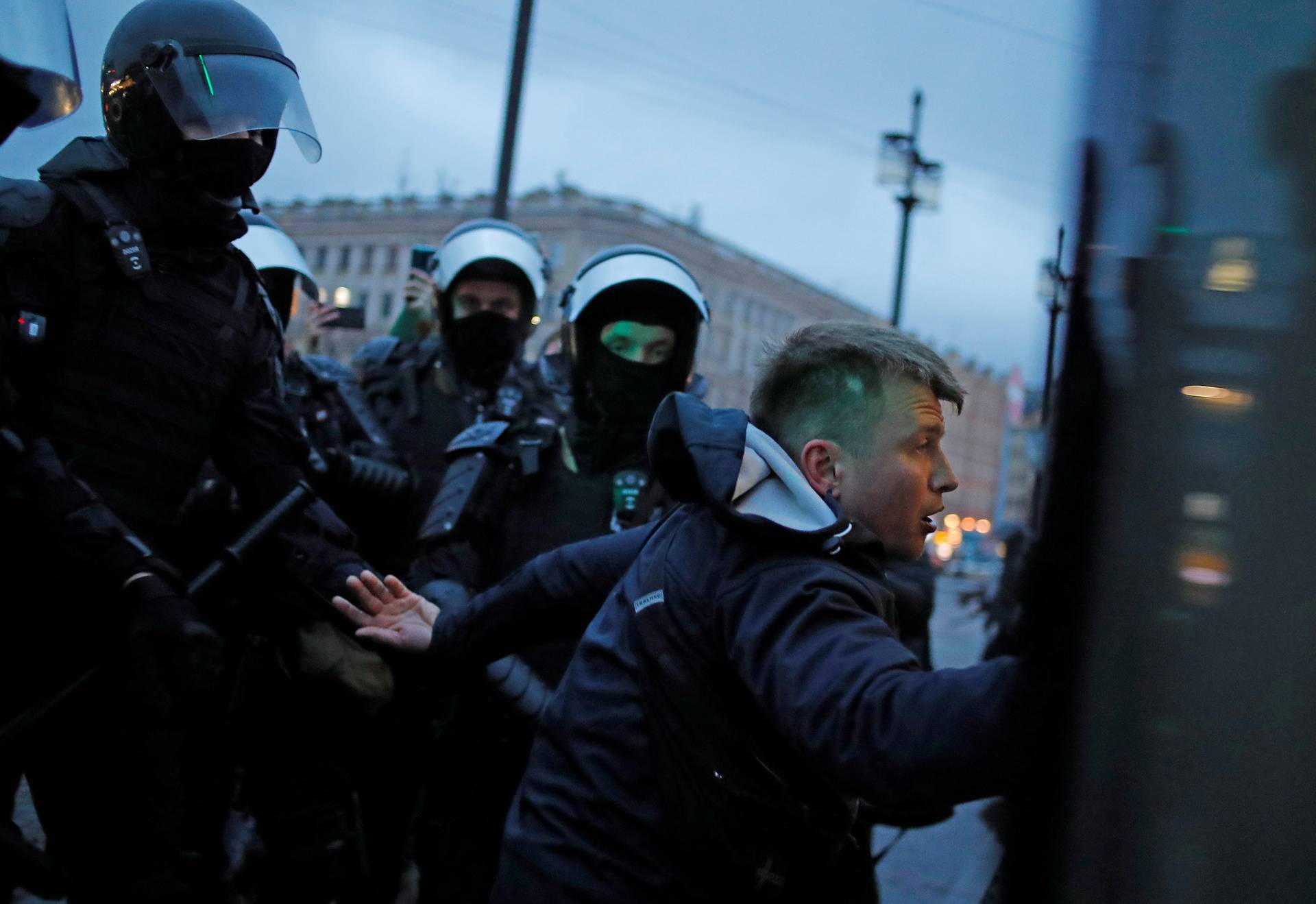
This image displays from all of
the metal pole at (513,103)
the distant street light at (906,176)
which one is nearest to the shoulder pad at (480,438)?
the metal pole at (513,103)

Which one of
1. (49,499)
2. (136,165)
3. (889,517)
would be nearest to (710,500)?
(889,517)

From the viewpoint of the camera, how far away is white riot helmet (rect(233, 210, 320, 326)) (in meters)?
4.02

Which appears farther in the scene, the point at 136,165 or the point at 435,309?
the point at 435,309

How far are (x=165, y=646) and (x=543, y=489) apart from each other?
3.37ft

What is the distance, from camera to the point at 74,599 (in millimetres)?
2273

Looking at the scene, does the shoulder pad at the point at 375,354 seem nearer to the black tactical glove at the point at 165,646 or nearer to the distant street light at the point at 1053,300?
the black tactical glove at the point at 165,646

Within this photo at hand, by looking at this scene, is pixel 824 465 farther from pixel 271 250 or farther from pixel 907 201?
pixel 907 201

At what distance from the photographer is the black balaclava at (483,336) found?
4.09m

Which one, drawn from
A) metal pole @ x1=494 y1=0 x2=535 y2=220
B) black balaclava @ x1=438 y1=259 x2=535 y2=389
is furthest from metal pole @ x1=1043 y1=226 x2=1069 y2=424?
metal pole @ x1=494 y1=0 x2=535 y2=220

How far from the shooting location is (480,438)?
2.96 m

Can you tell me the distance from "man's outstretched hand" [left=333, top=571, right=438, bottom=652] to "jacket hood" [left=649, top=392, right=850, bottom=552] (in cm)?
76

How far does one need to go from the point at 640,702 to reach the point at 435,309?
317 cm

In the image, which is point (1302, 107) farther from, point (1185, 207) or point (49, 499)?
point (49, 499)

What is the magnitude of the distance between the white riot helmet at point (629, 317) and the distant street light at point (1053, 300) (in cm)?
225
